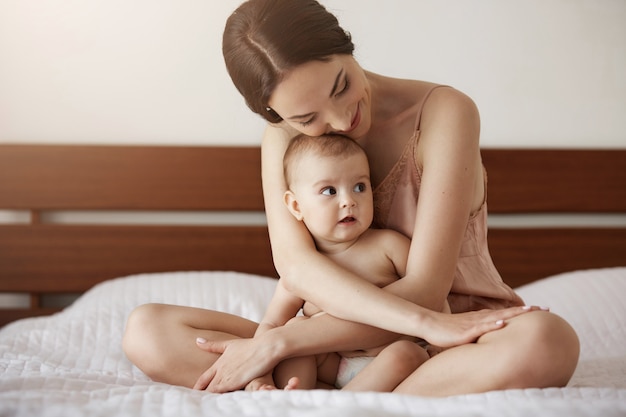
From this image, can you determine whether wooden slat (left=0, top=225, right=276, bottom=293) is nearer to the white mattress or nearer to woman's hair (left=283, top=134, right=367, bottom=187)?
the white mattress

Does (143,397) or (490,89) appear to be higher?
(490,89)

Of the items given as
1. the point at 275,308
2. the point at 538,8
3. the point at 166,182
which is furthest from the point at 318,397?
the point at 538,8

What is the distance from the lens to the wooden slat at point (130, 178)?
2564 mm

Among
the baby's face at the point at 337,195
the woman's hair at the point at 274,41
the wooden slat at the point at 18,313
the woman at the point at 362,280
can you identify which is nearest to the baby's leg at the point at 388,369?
the woman at the point at 362,280

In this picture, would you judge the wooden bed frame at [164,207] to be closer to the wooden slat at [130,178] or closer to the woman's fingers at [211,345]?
the wooden slat at [130,178]

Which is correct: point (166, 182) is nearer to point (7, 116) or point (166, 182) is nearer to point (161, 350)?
point (7, 116)

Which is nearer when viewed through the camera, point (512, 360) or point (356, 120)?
point (512, 360)

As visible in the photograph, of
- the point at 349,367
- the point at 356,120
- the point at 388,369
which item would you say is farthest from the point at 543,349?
the point at 356,120

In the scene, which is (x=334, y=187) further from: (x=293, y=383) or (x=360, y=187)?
(x=293, y=383)

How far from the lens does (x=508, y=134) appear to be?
271cm

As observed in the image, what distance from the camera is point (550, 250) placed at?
266 centimetres

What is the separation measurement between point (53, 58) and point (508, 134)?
66.3 inches

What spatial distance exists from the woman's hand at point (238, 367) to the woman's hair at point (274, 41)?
0.47 metres

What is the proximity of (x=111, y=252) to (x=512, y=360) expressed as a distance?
1754mm
